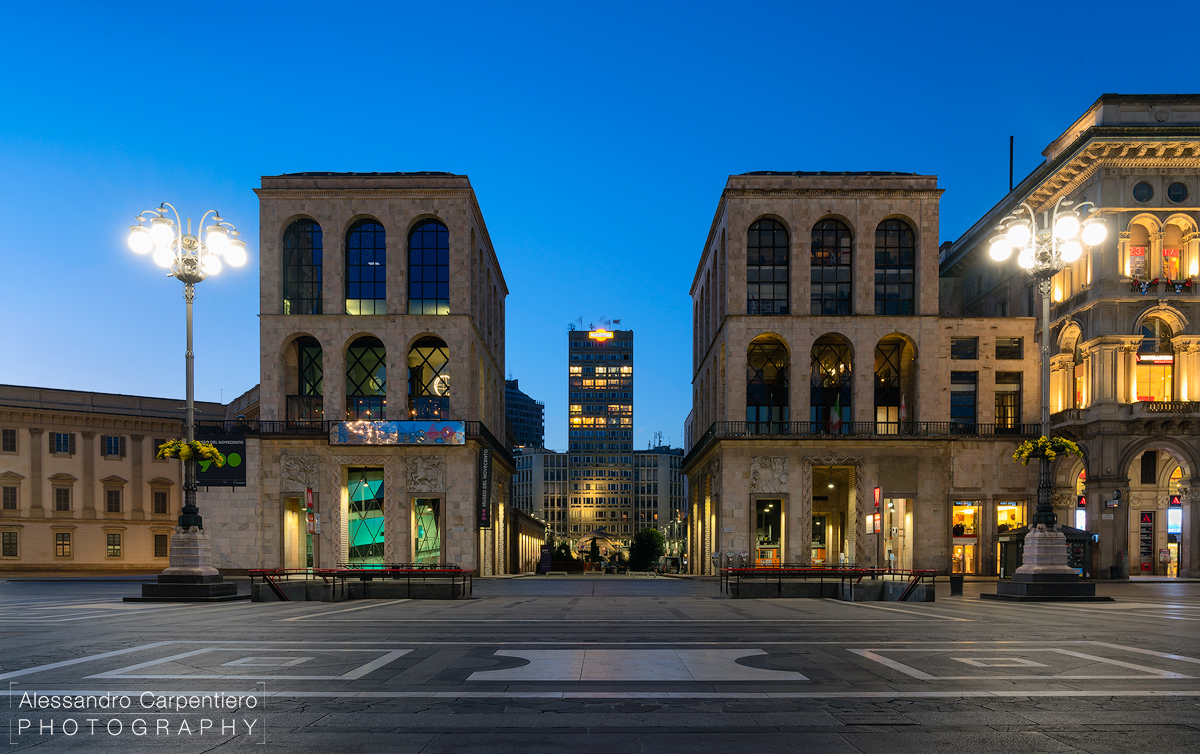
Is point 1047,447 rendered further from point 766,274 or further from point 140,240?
point 766,274

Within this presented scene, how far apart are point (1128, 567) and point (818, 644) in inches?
1760

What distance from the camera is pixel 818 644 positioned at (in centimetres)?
1423

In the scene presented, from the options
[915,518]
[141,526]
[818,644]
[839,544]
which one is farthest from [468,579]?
[141,526]

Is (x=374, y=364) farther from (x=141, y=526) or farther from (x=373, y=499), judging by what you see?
(x=141, y=526)

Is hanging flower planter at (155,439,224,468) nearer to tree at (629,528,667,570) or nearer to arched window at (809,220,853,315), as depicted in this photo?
arched window at (809,220,853,315)

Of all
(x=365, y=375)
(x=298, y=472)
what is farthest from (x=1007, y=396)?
(x=298, y=472)

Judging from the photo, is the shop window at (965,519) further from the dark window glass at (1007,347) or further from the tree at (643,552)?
the tree at (643,552)

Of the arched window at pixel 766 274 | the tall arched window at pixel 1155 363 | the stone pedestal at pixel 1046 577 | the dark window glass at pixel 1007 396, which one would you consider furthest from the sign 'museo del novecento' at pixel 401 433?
the tall arched window at pixel 1155 363

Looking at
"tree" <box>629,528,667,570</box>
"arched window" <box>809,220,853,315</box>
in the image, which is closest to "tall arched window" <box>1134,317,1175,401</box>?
"arched window" <box>809,220,853,315</box>

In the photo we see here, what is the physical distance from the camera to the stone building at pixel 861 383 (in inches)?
2141

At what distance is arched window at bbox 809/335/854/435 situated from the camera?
5869 centimetres

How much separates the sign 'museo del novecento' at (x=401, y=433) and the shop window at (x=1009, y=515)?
36454 mm

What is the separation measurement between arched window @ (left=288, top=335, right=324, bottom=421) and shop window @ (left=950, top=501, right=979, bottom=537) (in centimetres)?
4456

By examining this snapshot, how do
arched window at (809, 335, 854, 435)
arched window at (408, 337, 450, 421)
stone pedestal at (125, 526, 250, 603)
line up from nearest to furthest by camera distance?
stone pedestal at (125, 526, 250, 603) → arched window at (408, 337, 450, 421) → arched window at (809, 335, 854, 435)
